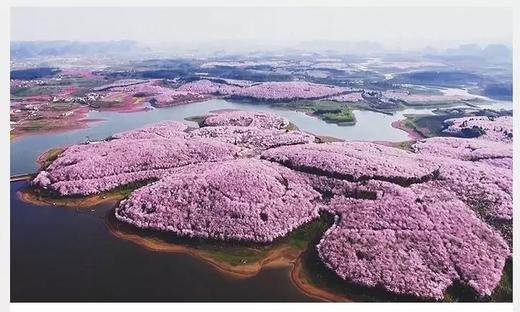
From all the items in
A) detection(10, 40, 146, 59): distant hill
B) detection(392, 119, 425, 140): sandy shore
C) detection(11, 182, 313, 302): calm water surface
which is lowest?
detection(11, 182, 313, 302): calm water surface

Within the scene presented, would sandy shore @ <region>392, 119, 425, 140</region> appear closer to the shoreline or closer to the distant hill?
the shoreline

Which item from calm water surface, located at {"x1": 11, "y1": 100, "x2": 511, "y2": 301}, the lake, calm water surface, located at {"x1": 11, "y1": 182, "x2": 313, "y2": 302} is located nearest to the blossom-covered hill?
calm water surface, located at {"x1": 11, "y1": 100, "x2": 511, "y2": 301}

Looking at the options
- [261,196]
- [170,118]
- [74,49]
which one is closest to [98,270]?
[261,196]

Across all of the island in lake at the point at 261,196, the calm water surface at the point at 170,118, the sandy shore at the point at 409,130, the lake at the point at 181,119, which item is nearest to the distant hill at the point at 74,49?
the island in lake at the point at 261,196

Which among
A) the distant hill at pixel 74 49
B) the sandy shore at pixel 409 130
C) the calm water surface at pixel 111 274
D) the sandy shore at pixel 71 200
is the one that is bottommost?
the calm water surface at pixel 111 274

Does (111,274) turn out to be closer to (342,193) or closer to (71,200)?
(71,200)

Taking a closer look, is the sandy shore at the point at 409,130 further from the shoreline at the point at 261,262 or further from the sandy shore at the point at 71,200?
the sandy shore at the point at 71,200
